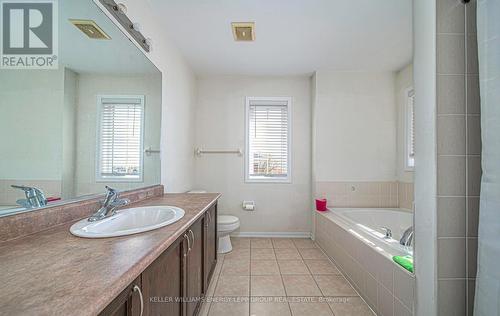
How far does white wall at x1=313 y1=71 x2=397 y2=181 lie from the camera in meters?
3.15

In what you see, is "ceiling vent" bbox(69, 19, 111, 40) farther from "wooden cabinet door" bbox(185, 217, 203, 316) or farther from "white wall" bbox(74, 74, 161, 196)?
"wooden cabinet door" bbox(185, 217, 203, 316)

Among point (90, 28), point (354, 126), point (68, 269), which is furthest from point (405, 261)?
point (90, 28)

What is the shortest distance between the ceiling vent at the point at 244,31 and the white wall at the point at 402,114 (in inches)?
84.6

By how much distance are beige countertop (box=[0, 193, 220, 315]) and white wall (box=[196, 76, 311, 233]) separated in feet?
7.78

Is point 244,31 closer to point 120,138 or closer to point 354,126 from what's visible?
point 120,138

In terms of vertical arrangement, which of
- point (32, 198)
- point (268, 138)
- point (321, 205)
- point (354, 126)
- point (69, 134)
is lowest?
point (321, 205)

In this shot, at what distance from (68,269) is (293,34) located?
8.22 ft

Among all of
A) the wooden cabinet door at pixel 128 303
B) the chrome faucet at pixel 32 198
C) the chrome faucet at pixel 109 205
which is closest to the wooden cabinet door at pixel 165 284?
the wooden cabinet door at pixel 128 303

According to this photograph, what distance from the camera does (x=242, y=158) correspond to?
11.0 ft

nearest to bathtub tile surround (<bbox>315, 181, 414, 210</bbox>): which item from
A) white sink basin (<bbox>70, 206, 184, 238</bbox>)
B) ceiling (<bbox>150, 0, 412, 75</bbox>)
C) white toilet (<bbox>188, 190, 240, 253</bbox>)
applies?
white toilet (<bbox>188, 190, 240, 253</bbox>)

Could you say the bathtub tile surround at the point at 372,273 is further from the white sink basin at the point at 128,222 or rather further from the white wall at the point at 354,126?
the white sink basin at the point at 128,222

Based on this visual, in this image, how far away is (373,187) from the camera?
10.3 feet

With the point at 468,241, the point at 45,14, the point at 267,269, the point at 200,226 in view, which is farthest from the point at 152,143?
the point at 468,241

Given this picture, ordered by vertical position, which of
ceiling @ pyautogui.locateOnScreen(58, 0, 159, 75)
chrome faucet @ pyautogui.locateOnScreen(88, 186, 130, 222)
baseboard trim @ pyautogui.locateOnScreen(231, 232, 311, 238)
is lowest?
baseboard trim @ pyautogui.locateOnScreen(231, 232, 311, 238)
